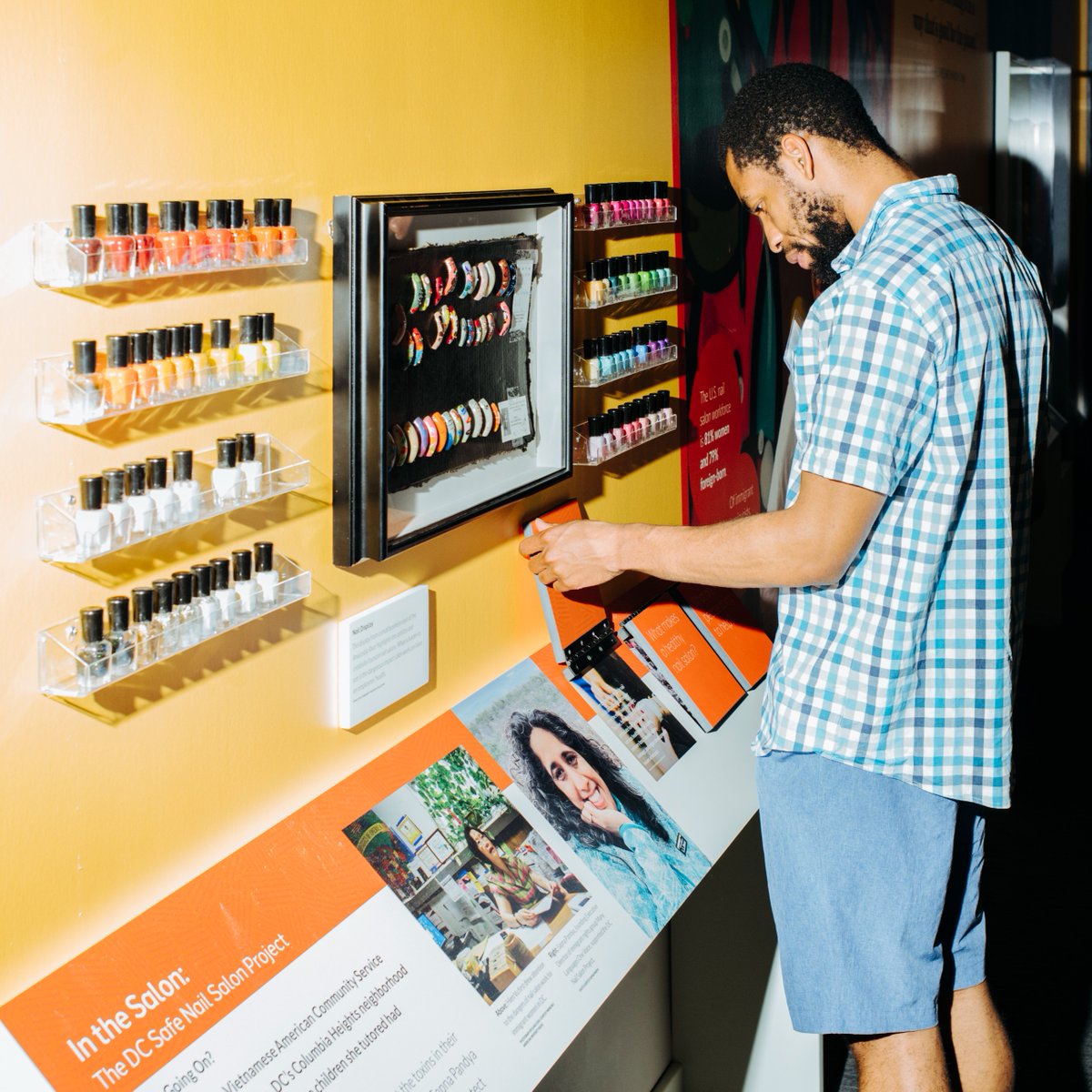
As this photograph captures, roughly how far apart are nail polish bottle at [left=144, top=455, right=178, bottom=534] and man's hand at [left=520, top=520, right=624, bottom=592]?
83 cm

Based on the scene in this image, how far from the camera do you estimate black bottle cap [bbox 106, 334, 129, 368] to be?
127 centimetres

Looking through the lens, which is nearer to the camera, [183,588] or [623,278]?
[183,588]

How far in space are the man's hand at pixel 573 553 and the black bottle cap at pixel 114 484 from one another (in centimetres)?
89

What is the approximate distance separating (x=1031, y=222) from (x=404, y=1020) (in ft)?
17.0

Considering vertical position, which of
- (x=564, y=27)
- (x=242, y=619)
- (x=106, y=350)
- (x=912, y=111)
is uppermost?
(x=912, y=111)

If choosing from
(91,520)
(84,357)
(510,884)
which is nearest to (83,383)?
(84,357)

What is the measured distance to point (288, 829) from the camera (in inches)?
63.3

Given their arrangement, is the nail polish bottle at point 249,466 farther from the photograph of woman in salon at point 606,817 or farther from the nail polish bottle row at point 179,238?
the photograph of woman in salon at point 606,817

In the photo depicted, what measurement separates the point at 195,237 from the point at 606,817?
1.08m

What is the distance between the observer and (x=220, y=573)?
144cm

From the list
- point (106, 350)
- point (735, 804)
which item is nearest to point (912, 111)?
point (735, 804)

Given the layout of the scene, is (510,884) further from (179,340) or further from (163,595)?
(179,340)

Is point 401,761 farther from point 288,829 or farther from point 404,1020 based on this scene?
point 404,1020

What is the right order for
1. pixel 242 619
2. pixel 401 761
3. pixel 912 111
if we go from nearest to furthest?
pixel 242 619, pixel 401 761, pixel 912 111
